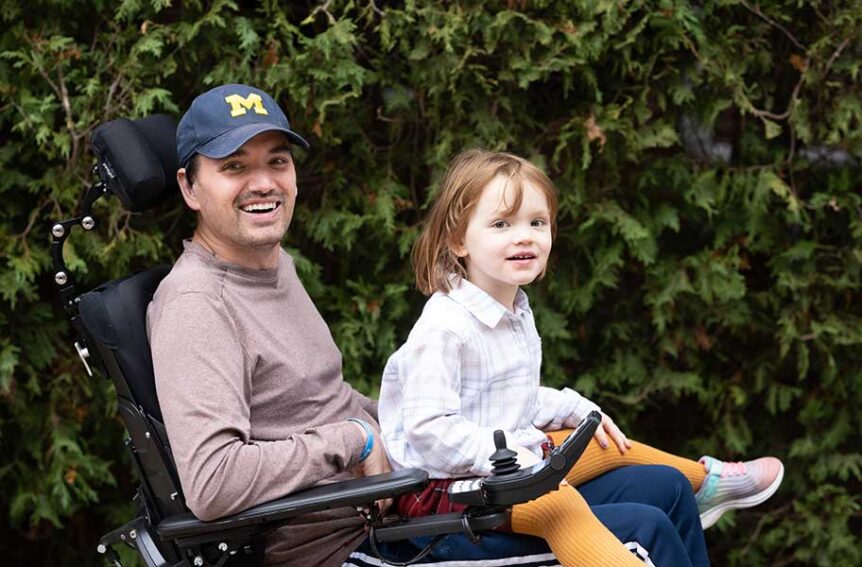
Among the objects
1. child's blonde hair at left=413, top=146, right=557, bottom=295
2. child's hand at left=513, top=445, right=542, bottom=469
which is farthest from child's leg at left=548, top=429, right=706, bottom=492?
child's blonde hair at left=413, top=146, right=557, bottom=295

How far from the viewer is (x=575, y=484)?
104 inches

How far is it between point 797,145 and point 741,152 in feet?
0.58

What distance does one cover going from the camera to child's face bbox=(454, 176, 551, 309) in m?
2.41

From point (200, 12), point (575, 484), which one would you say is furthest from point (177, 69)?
point (575, 484)

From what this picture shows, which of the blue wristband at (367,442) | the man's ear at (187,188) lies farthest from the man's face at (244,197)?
the blue wristband at (367,442)

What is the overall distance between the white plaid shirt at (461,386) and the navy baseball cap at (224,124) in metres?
0.50

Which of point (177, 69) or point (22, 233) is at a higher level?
point (177, 69)

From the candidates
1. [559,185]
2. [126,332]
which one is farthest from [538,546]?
[559,185]

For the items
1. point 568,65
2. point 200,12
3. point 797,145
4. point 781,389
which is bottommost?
point 781,389

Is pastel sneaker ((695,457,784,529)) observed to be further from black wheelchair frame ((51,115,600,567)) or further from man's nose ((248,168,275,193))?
man's nose ((248,168,275,193))

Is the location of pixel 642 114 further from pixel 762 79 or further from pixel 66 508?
pixel 66 508

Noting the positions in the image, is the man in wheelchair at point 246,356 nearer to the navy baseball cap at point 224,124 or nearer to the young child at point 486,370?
the navy baseball cap at point 224,124

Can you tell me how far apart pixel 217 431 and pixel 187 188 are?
59cm

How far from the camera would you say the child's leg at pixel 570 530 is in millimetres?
2143
